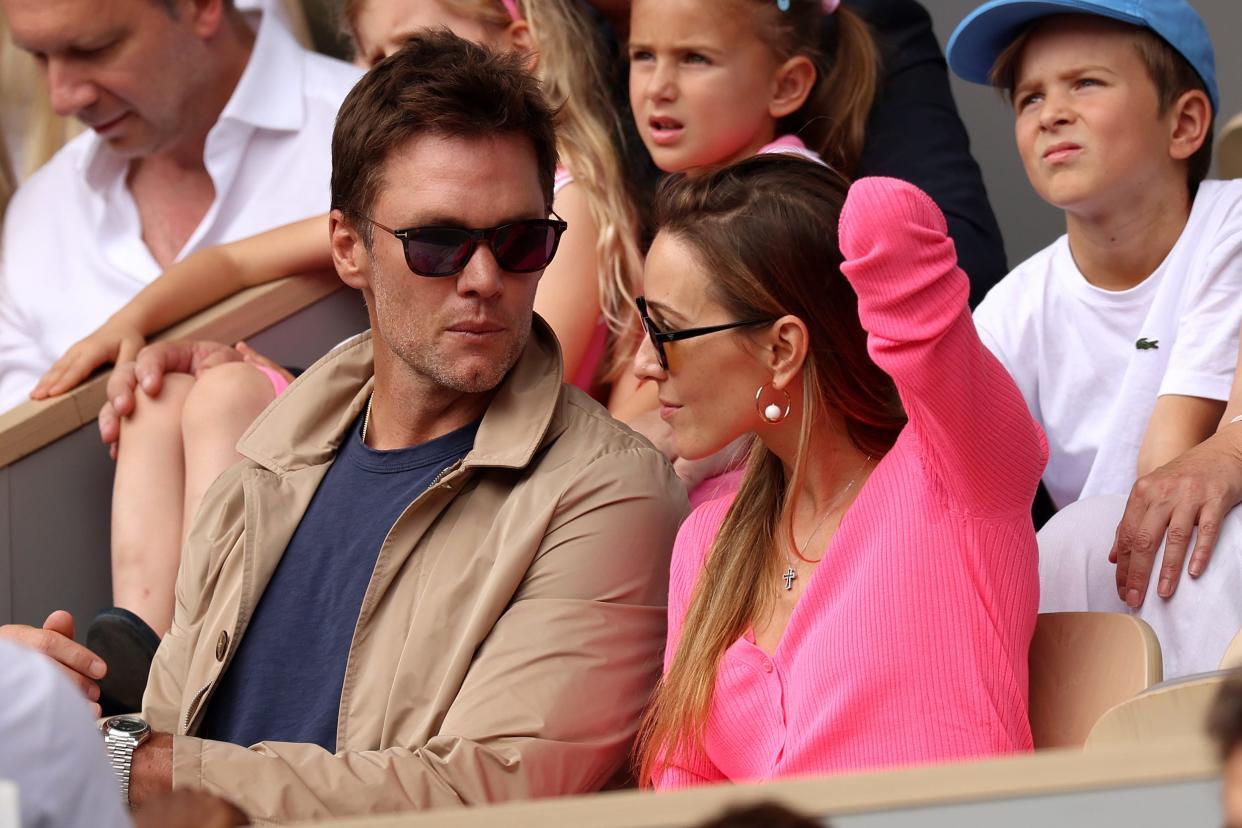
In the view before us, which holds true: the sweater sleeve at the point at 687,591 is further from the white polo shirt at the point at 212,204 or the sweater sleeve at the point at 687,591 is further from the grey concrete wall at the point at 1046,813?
the white polo shirt at the point at 212,204

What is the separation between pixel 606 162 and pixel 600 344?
332 millimetres

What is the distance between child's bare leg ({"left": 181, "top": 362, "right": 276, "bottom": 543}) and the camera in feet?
9.78

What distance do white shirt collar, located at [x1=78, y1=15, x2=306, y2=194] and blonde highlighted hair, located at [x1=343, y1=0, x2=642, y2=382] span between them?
66 cm

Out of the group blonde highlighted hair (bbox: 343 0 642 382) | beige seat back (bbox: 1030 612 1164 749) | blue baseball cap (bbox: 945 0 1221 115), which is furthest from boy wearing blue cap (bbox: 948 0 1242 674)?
blonde highlighted hair (bbox: 343 0 642 382)

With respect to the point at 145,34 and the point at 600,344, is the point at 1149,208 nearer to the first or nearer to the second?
the point at 600,344

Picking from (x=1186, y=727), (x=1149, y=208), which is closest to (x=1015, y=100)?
(x=1149, y=208)

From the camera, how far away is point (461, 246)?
93.7 inches

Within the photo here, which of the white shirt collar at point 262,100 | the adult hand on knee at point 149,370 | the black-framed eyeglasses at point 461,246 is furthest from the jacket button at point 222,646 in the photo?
the white shirt collar at point 262,100

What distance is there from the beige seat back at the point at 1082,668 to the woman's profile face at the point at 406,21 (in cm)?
186

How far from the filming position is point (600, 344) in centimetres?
315

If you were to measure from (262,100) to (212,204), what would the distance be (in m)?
0.26

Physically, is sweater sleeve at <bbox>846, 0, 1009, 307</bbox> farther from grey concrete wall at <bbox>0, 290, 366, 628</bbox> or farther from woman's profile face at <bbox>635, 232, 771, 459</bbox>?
grey concrete wall at <bbox>0, 290, 366, 628</bbox>

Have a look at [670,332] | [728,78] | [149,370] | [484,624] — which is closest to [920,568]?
[670,332]

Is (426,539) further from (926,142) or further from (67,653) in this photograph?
(926,142)
